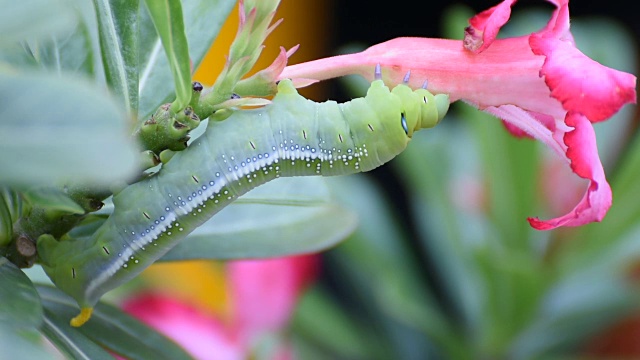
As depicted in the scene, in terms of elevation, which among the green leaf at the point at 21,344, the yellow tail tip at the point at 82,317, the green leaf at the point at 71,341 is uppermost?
the green leaf at the point at 21,344

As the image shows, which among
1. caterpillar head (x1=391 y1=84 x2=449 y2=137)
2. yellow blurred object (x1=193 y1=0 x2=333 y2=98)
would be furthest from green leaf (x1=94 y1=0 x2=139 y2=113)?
yellow blurred object (x1=193 y1=0 x2=333 y2=98)

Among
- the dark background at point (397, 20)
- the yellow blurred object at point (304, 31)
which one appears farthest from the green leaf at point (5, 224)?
the yellow blurred object at point (304, 31)

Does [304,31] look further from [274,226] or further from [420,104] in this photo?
[420,104]

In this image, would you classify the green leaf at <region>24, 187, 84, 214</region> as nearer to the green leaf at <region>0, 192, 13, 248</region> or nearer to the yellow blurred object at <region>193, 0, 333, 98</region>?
the green leaf at <region>0, 192, 13, 248</region>

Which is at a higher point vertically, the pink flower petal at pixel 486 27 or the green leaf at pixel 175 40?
the green leaf at pixel 175 40

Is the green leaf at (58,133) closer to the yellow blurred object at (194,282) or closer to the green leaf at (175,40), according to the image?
the green leaf at (175,40)

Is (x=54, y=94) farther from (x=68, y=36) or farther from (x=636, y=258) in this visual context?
(x=636, y=258)
